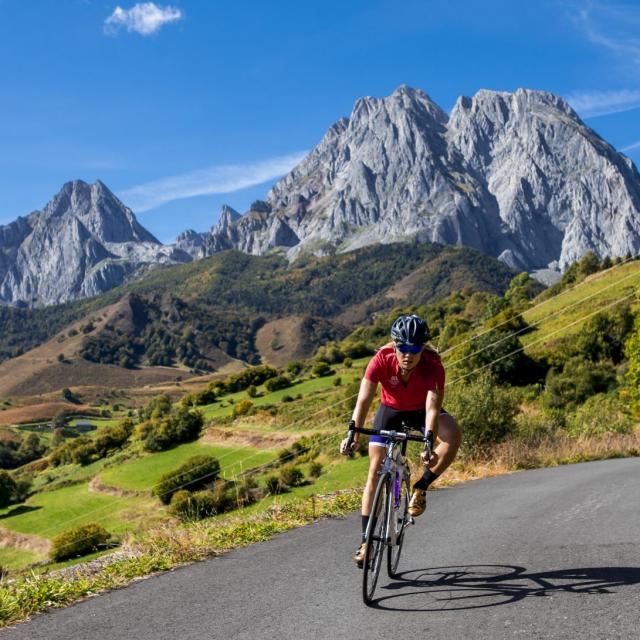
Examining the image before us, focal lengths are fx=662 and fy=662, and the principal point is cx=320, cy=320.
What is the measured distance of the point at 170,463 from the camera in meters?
56.9

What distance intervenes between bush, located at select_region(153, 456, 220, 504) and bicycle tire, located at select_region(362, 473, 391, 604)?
36.9 metres

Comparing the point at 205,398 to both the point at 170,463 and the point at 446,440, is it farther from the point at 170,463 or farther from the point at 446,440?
the point at 446,440

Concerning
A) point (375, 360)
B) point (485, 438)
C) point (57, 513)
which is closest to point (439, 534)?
point (375, 360)

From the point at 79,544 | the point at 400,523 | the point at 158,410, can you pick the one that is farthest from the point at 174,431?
the point at 400,523

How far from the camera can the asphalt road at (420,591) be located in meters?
4.93

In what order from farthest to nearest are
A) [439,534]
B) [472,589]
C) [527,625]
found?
[439,534] → [472,589] → [527,625]

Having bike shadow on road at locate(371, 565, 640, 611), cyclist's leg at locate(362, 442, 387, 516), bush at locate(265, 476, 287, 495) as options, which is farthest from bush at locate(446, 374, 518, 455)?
bush at locate(265, 476, 287, 495)

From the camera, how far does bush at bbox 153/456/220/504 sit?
4291 centimetres

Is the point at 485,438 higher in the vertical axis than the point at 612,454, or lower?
higher

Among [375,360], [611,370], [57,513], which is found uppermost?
[375,360]

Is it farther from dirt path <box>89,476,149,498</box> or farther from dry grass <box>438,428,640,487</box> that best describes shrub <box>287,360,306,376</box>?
dry grass <box>438,428,640,487</box>

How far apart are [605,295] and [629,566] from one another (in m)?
67.4

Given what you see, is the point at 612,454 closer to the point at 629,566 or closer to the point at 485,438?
the point at 485,438

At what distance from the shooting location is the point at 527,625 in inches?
188
